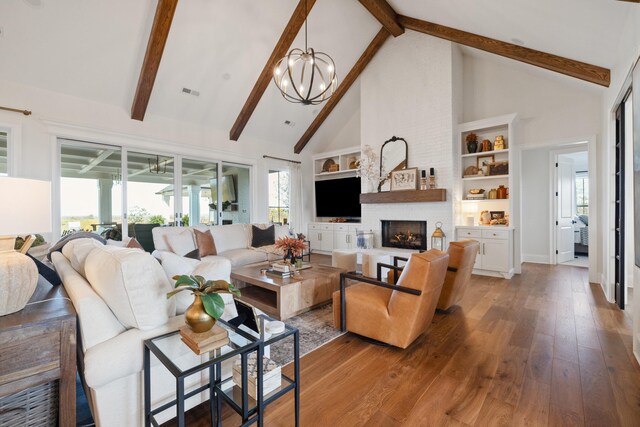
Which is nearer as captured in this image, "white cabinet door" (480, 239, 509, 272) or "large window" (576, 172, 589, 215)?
"white cabinet door" (480, 239, 509, 272)

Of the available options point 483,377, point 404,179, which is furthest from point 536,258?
point 483,377

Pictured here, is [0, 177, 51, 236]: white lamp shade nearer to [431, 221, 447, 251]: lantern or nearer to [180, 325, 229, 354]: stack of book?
[180, 325, 229, 354]: stack of book

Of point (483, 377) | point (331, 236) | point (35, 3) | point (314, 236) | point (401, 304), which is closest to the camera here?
point (483, 377)

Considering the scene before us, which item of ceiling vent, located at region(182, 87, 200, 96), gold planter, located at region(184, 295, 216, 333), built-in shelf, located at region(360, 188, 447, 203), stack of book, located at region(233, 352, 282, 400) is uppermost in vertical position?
ceiling vent, located at region(182, 87, 200, 96)

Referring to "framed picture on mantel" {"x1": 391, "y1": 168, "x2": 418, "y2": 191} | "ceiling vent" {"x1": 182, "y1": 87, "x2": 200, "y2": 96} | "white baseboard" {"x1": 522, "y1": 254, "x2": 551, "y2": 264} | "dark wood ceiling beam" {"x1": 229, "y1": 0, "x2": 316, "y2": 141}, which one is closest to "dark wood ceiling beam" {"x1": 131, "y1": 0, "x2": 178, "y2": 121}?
"ceiling vent" {"x1": 182, "y1": 87, "x2": 200, "y2": 96}

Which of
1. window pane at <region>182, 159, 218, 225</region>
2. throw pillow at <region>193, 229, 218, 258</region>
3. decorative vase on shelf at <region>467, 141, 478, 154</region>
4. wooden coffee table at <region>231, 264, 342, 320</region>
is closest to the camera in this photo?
wooden coffee table at <region>231, 264, 342, 320</region>

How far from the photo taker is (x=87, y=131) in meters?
4.39

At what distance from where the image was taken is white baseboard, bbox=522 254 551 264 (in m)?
5.93

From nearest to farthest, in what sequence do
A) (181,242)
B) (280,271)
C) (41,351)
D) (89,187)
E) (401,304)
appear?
(41,351), (401,304), (280,271), (181,242), (89,187)

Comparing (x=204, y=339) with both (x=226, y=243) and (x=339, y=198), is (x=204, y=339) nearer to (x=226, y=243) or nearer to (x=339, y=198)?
(x=226, y=243)

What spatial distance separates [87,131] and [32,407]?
4422mm

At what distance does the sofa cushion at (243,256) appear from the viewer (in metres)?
4.51

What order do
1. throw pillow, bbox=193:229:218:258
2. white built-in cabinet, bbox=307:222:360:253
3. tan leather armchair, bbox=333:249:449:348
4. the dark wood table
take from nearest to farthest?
the dark wood table → tan leather armchair, bbox=333:249:449:348 → throw pillow, bbox=193:229:218:258 → white built-in cabinet, bbox=307:222:360:253

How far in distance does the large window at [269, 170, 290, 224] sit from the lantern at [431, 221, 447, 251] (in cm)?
378
